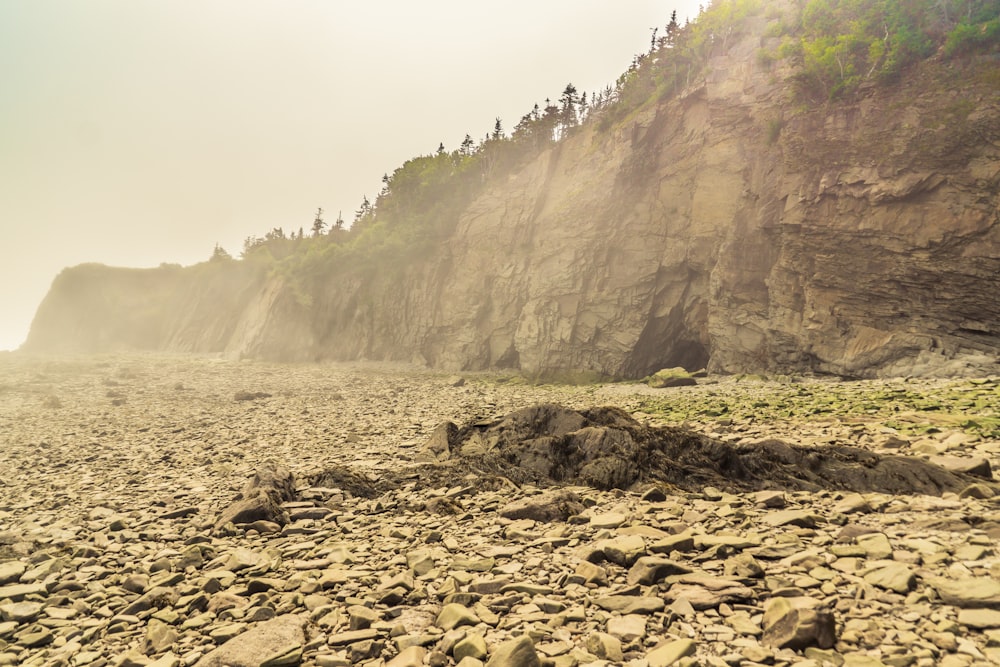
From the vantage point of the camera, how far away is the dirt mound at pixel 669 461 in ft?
28.2

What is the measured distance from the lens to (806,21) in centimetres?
3078

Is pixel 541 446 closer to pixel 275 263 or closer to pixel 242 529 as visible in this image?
pixel 242 529

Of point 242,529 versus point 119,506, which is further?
point 119,506

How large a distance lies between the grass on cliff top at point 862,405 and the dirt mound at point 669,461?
3.95 meters

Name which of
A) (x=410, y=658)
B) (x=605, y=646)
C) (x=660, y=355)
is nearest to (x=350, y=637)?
(x=410, y=658)

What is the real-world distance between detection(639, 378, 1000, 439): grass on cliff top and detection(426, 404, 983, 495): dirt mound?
395 cm

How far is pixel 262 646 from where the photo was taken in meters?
4.83


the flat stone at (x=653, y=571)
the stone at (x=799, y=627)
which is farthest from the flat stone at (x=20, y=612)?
the stone at (x=799, y=627)

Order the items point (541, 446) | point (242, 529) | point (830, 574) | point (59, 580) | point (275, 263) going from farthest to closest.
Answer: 1. point (275, 263)
2. point (541, 446)
3. point (242, 529)
4. point (59, 580)
5. point (830, 574)

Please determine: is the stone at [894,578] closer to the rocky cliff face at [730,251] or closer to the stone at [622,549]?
the stone at [622,549]

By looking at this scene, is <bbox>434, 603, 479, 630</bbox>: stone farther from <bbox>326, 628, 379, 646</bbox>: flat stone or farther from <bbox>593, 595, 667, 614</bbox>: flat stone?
<bbox>593, 595, 667, 614</bbox>: flat stone

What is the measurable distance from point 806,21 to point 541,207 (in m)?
23.4

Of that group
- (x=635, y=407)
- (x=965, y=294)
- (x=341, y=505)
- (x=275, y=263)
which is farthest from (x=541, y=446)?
(x=275, y=263)

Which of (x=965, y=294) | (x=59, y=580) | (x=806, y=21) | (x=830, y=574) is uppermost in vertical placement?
(x=806, y=21)
